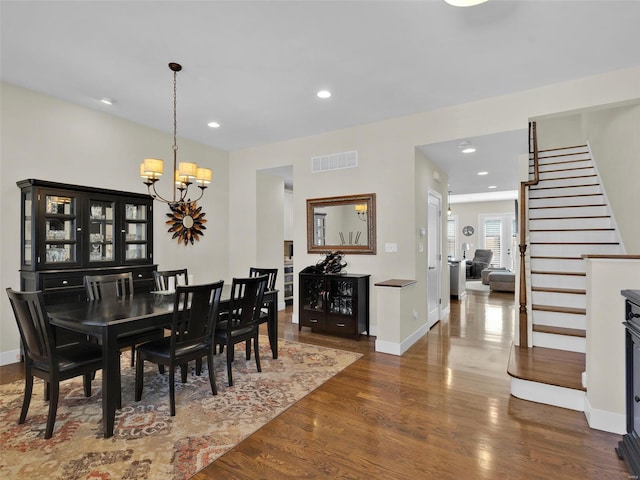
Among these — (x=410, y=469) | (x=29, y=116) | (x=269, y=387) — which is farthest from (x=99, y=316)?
(x=29, y=116)

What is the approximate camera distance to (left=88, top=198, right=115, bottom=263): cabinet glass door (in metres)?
4.01

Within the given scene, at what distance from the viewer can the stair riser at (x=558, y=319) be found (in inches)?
135

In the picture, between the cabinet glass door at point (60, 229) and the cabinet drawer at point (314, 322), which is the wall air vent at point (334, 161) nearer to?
the cabinet drawer at point (314, 322)

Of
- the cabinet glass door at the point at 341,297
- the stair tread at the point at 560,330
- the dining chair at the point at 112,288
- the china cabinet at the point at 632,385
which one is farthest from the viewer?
the cabinet glass door at the point at 341,297

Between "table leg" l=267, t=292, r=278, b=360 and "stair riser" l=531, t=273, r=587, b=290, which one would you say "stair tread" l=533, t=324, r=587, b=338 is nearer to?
"stair riser" l=531, t=273, r=587, b=290

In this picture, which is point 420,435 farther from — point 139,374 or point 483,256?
point 483,256

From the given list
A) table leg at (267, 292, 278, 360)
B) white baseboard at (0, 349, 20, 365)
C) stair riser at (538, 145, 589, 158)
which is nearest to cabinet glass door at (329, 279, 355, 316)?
table leg at (267, 292, 278, 360)

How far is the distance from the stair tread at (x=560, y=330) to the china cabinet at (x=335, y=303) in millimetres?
2019

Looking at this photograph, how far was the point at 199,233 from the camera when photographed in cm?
562

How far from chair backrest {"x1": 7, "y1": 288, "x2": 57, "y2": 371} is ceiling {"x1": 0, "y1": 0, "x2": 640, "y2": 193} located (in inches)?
82.2

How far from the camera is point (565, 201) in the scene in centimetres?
497

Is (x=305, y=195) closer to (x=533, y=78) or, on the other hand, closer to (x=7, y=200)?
(x=533, y=78)

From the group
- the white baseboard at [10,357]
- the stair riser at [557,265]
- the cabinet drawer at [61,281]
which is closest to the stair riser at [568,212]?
the stair riser at [557,265]

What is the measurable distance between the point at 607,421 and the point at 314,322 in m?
3.22
